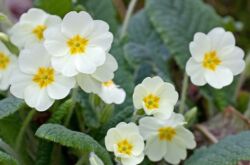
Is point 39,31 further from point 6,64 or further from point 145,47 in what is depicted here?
point 145,47

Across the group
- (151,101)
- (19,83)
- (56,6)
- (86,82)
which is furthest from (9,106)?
(56,6)

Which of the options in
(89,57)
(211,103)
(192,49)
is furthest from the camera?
(211,103)

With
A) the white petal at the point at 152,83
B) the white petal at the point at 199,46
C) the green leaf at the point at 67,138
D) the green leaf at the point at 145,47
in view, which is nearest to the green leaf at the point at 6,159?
the green leaf at the point at 67,138

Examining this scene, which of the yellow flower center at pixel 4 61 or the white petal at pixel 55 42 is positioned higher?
the white petal at pixel 55 42

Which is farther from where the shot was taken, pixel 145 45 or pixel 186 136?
pixel 145 45

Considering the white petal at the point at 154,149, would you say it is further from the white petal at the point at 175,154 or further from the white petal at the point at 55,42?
the white petal at the point at 55,42

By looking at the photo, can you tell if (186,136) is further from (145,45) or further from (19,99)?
(145,45)

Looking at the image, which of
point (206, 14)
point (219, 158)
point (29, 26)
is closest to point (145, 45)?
point (206, 14)
